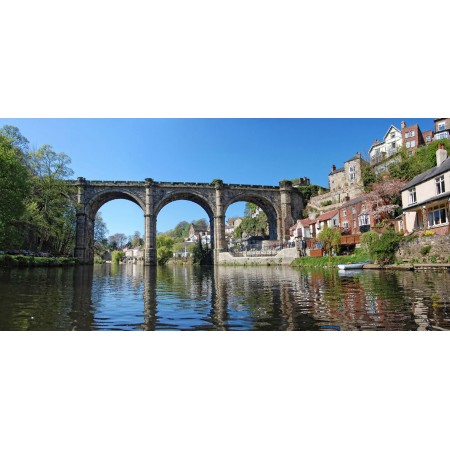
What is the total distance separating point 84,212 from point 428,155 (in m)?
46.2

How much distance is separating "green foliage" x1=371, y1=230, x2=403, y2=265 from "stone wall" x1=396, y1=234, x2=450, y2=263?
17.1 inches

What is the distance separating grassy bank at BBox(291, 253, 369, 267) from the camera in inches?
1156

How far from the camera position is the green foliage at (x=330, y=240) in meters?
37.0

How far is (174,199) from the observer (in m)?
55.5

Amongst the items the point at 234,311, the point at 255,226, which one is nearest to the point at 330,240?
the point at 234,311

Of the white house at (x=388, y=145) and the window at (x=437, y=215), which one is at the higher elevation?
the white house at (x=388, y=145)

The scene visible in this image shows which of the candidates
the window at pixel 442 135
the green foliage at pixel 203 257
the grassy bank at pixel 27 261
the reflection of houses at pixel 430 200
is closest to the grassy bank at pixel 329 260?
the reflection of houses at pixel 430 200

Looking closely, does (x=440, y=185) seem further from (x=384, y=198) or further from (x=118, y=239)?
(x=118, y=239)

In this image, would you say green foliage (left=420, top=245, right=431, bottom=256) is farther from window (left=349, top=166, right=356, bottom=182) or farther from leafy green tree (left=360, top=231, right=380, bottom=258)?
window (left=349, top=166, right=356, bottom=182)

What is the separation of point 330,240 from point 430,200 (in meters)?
14.3

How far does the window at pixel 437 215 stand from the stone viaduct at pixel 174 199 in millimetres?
31105

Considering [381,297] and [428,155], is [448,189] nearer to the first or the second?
[381,297]

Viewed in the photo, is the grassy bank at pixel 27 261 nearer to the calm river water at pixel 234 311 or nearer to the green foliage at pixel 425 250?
the calm river water at pixel 234 311
